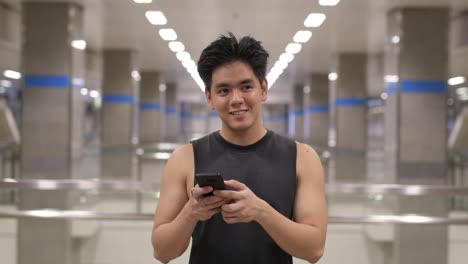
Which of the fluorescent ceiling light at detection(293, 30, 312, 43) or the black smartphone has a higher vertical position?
the fluorescent ceiling light at detection(293, 30, 312, 43)

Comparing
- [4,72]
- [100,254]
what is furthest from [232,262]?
[4,72]

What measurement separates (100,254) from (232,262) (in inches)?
122

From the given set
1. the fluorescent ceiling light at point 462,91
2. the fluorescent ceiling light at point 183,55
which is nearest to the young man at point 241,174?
the fluorescent ceiling light at point 462,91

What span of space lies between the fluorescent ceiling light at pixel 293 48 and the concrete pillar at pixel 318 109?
9369 millimetres

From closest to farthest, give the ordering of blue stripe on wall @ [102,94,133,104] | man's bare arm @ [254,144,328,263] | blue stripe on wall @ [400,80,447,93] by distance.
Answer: man's bare arm @ [254,144,328,263] → blue stripe on wall @ [400,80,447,93] → blue stripe on wall @ [102,94,133,104]

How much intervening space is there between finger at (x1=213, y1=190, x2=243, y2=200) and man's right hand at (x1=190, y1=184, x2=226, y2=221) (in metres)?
0.01

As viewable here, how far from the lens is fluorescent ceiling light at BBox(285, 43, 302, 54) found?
14406 mm

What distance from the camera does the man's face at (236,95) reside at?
4.66 feet

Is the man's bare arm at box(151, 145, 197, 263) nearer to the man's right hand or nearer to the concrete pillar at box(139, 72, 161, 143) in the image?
the man's right hand

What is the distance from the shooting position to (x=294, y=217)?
1.46 m

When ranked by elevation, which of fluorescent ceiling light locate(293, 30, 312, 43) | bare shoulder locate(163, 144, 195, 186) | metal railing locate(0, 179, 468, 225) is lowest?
metal railing locate(0, 179, 468, 225)

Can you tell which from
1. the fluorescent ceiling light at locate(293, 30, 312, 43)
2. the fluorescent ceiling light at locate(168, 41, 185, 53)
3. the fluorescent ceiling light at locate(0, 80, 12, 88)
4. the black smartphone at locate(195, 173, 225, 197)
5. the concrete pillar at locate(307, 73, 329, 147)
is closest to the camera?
the black smartphone at locate(195, 173, 225, 197)

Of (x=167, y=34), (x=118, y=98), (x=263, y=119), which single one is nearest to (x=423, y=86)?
(x=167, y=34)

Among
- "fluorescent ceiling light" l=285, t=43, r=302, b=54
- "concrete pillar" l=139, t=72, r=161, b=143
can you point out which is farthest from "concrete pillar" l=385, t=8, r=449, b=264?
"concrete pillar" l=139, t=72, r=161, b=143
